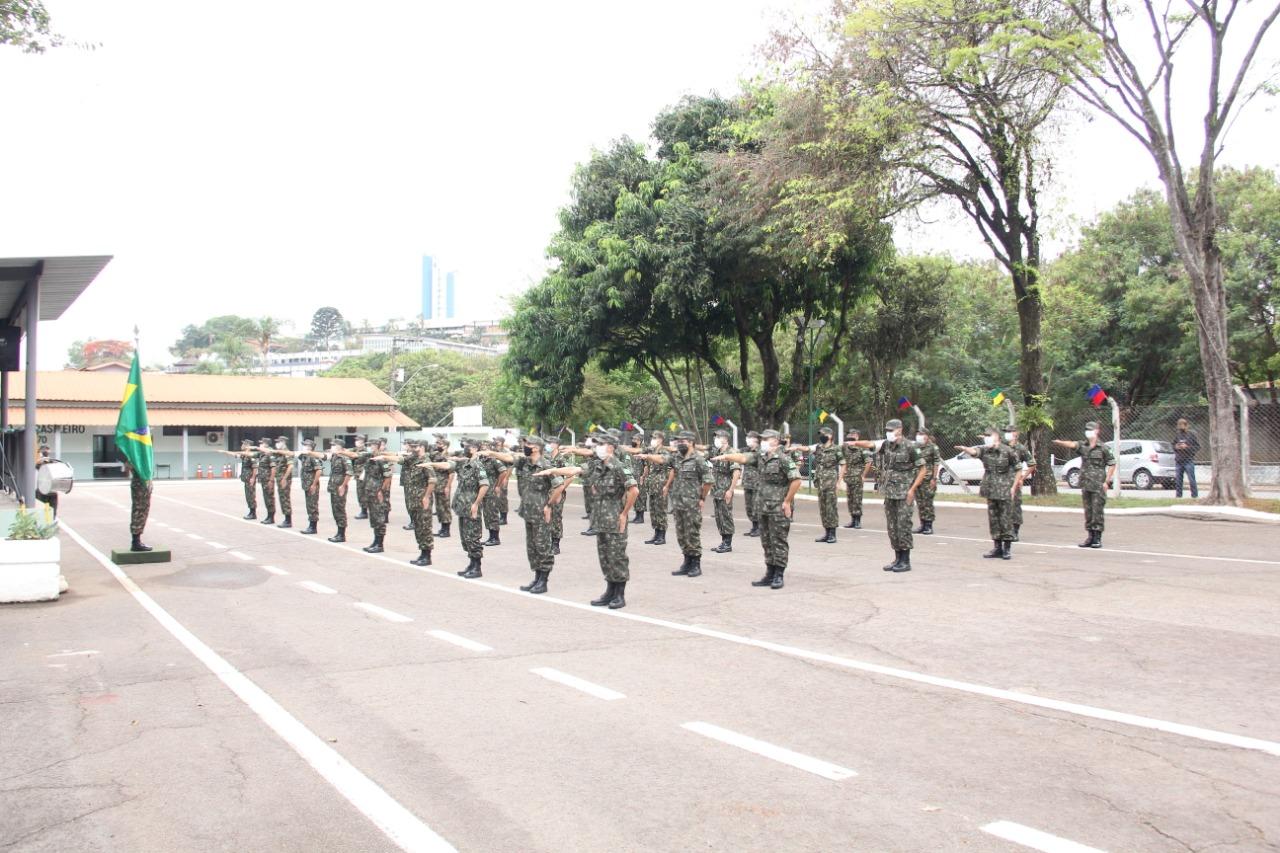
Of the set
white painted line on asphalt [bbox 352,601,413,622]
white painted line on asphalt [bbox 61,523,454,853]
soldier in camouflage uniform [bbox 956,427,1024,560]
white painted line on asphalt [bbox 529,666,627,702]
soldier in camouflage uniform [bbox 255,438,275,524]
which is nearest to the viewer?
white painted line on asphalt [bbox 61,523,454,853]

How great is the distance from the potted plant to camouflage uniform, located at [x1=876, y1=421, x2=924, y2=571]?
9464mm

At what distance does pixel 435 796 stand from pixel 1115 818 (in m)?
2.97

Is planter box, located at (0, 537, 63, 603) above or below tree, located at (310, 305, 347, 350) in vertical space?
below

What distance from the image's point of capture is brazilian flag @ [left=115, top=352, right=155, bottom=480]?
13.2 meters

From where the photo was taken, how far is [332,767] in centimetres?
493

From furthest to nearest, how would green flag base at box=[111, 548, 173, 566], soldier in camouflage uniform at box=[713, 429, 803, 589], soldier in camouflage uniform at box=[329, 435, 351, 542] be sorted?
1. soldier in camouflage uniform at box=[329, 435, 351, 542]
2. green flag base at box=[111, 548, 173, 566]
3. soldier in camouflage uniform at box=[713, 429, 803, 589]

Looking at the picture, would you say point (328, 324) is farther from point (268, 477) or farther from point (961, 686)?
point (961, 686)

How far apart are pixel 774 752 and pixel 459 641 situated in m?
3.77

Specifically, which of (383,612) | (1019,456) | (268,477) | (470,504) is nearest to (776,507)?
(470,504)

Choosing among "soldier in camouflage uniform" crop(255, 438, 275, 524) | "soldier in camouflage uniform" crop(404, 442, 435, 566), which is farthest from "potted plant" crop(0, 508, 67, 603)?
"soldier in camouflage uniform" crop(255, 438, 275, 524)

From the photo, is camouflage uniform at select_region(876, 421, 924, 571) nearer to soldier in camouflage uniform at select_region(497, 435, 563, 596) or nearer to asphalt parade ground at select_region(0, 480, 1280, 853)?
asphalt parade ground at select_region(0, 480, 1280, 853)

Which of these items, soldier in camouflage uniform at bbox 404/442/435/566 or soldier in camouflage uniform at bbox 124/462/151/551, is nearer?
soldier in camouflage uniform at bbox 404/442/435/566

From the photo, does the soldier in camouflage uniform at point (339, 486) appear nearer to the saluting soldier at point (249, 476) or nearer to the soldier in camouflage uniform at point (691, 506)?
the saluting soldier at point (249, 476)

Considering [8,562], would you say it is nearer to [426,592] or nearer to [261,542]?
[426,592]
